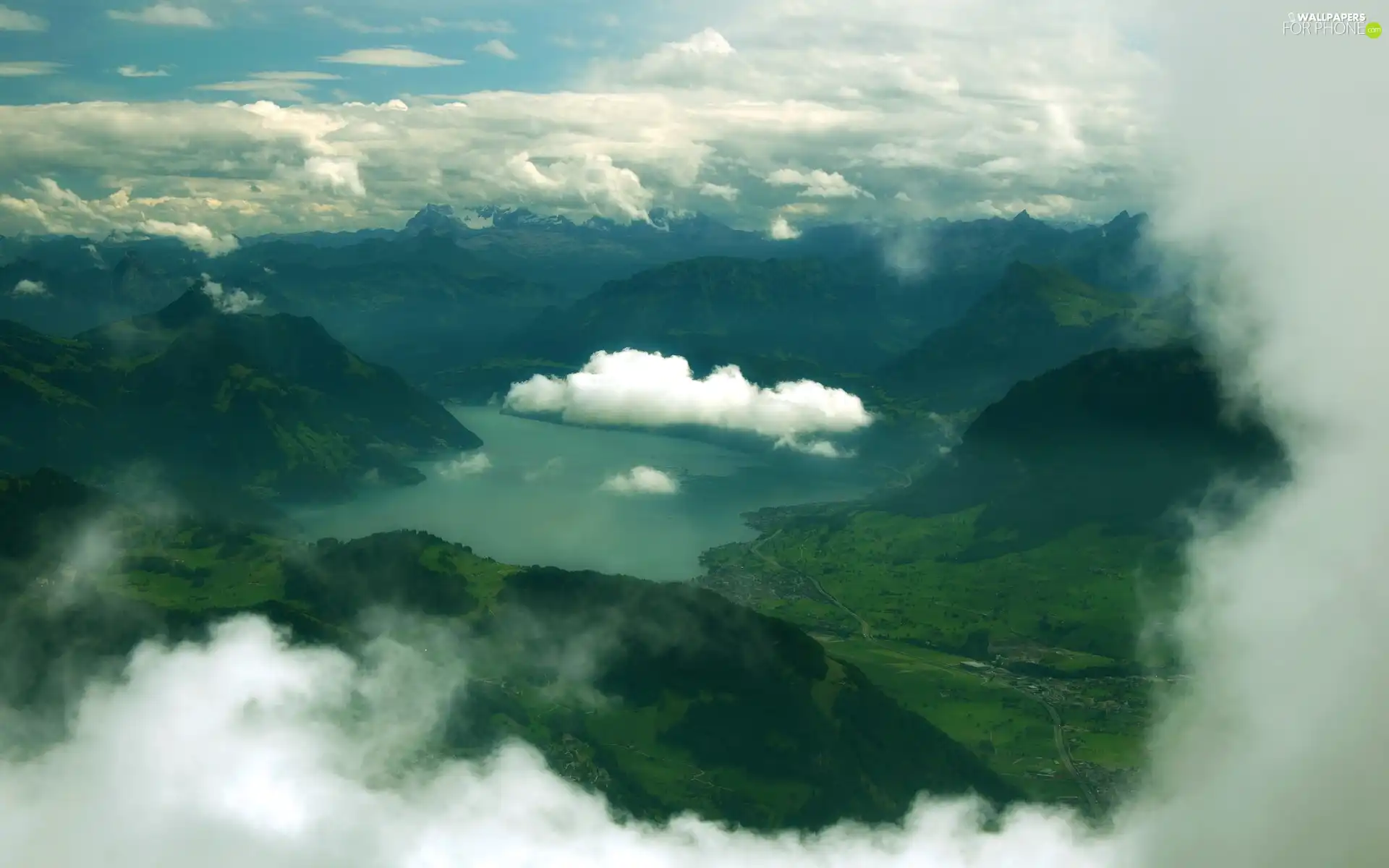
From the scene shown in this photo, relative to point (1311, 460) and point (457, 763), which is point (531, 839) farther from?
point (1311, 460)

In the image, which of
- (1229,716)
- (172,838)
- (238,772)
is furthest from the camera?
(238,772)

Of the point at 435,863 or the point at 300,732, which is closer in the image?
the point at 435,863

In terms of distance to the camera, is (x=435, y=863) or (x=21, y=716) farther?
(x=21, y=716)


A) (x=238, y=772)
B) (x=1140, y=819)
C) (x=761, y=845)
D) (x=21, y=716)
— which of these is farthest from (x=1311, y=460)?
(x=21, y=716)

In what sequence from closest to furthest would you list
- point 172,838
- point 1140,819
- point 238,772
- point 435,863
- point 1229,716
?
1. point 1229,716
2. point 1140,819
3. point 435,863
4. point 172,838
5. point 238,772

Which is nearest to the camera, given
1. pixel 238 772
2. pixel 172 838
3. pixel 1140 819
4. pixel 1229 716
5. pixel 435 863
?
pixel 1229 716

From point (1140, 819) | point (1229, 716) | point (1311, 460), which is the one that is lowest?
point (1140, 819)

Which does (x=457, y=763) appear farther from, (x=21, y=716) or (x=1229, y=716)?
(x=1229, y=716)

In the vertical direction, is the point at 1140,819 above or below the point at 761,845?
above

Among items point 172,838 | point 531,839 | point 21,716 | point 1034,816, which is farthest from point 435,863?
point 1034,816
